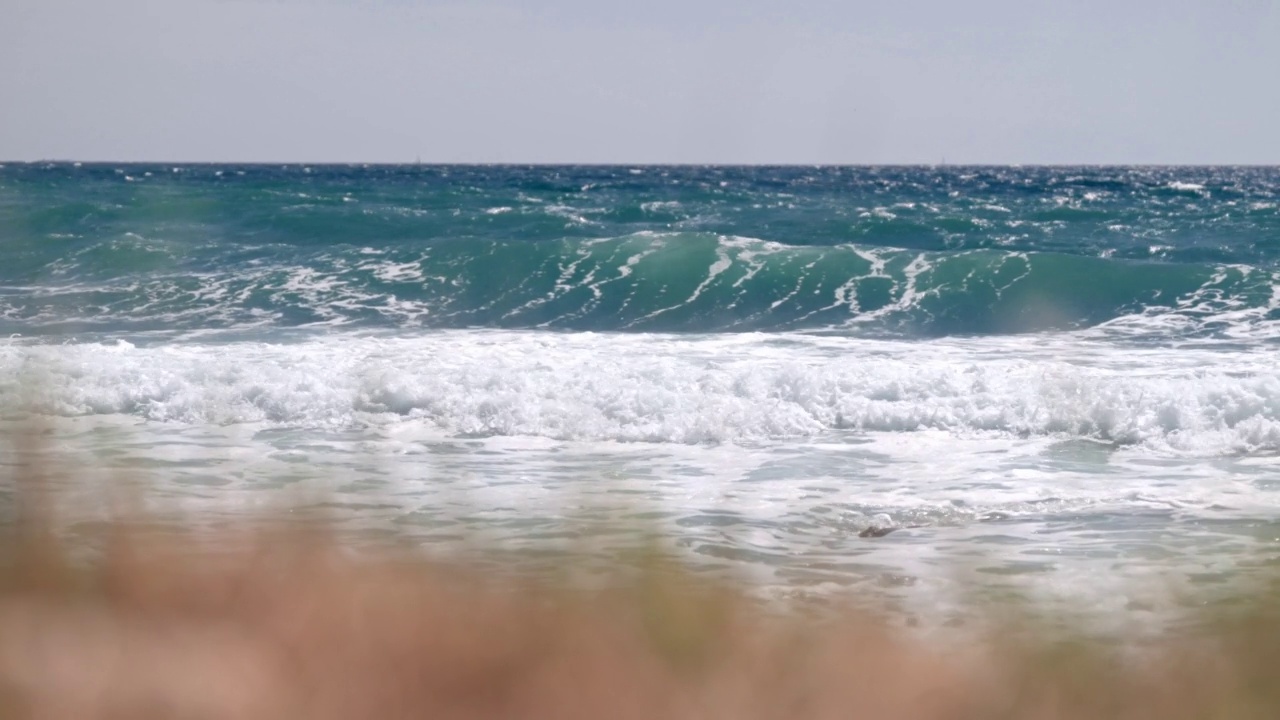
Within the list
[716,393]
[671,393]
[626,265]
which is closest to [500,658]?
[671,393]

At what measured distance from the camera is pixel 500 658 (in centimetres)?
309

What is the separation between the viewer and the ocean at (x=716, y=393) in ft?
20.2

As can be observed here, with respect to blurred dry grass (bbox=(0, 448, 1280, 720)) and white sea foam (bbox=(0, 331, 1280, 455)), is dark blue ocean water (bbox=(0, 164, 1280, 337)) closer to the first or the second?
white sea foam (bbox=(0, 331, 1280, 455))

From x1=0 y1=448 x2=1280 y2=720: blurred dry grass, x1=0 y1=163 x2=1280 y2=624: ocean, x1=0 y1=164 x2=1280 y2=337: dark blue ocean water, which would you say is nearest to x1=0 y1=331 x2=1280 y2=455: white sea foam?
x1=0 y1=163 x2=1280 y2=624: ocean

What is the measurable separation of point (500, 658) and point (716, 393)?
24.0ft

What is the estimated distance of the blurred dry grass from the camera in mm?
2822

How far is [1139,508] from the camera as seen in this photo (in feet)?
22.5

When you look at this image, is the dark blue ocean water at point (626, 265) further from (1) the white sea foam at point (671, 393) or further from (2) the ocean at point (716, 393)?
(1) the white sea foam at point (671, 393)

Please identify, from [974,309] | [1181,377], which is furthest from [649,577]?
[974,309]

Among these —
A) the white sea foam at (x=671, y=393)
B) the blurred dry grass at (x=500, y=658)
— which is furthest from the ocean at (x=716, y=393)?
the blurred dry grass at (x=500, y=658)

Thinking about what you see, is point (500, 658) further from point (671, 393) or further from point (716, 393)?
point (716, 393)

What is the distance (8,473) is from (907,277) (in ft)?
48.4

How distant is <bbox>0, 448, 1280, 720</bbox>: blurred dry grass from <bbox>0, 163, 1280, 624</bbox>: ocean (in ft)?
4.29

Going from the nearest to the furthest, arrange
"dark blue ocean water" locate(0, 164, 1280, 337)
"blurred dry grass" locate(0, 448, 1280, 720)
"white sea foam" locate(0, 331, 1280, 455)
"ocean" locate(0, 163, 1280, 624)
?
"blurred dry grass" locate(0, 448, 1280, 720)
"ocean" locate(0, 163, 1280, 624)
"white sea foam" locate(0, 331, 1280, 455)
"dark blue ocean water" locate(0, 164, 1280, 337)
